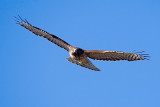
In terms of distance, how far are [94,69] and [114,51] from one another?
122 centimetres

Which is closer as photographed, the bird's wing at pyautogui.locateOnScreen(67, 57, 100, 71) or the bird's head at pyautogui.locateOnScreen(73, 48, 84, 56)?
the bird's head at pyautogui.locateOnScreen(73, 48, 84, 56)

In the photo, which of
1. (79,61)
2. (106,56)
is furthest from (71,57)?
(106,56)

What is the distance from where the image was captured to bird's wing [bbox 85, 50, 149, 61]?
12.8 metres

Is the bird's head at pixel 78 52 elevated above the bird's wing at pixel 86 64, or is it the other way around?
the bird's head at pixel 78 52

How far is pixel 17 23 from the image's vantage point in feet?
48.4

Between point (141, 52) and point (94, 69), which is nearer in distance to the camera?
point (141, 52)

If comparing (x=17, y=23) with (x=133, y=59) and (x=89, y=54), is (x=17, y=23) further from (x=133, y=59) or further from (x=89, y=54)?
(x=133, y=59)

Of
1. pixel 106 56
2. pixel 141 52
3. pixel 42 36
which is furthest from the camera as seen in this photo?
pixel 42 36

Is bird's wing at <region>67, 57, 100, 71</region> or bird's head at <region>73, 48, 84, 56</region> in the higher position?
bird's head at <region>73, 48, 84, 56</region>

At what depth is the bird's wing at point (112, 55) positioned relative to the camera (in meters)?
12.8

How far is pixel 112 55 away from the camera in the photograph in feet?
43.4

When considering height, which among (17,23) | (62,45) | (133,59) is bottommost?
(133,59)

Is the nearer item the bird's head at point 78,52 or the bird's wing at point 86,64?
the bird's head at point 78,52

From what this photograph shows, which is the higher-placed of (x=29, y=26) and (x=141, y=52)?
(x=29, y=26)
